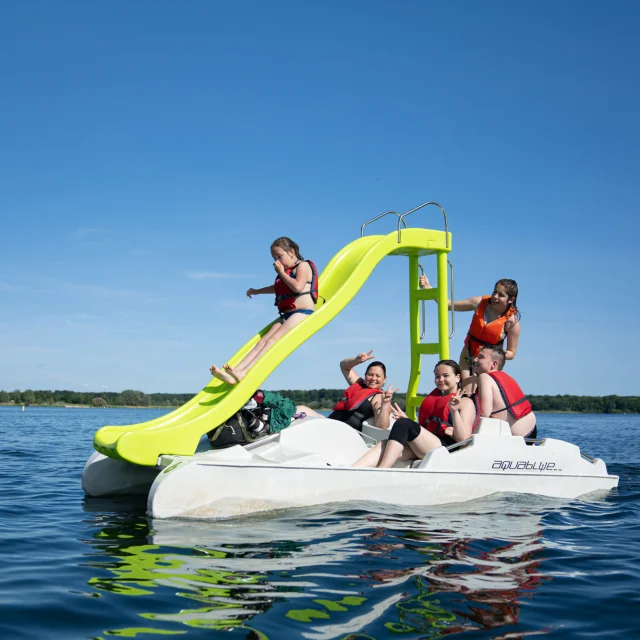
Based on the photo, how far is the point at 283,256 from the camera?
7145 mm

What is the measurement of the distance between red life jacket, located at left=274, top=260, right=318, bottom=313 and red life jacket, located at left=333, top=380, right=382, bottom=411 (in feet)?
3.86

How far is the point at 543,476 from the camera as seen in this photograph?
261 inches

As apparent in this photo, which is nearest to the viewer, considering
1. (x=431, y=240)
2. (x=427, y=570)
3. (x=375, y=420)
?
(x=427, y=570)

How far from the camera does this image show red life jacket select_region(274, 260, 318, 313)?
7.19m

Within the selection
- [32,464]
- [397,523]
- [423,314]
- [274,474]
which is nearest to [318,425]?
[274,474]

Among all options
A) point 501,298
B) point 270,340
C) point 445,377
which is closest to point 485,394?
point 445,377

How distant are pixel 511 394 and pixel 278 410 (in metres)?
2.26

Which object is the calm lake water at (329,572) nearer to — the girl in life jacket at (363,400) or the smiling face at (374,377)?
the girl in life jacket at (363,400)

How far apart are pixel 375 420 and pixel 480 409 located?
1246 mm

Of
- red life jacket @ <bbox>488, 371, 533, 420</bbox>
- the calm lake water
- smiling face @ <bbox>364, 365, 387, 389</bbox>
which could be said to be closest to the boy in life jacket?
red life jacket @ <bbox>488, 371, 533, 420</bbox>

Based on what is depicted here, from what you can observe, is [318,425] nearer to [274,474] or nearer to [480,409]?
[274,474]

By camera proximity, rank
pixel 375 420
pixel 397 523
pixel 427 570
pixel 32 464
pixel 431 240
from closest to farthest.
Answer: pixel 427 570, pixel 397 523, pixel 375 420, pixel 431 240, pixel 32 464

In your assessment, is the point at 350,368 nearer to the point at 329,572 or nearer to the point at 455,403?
the point at 455,403

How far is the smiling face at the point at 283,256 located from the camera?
713 cm
